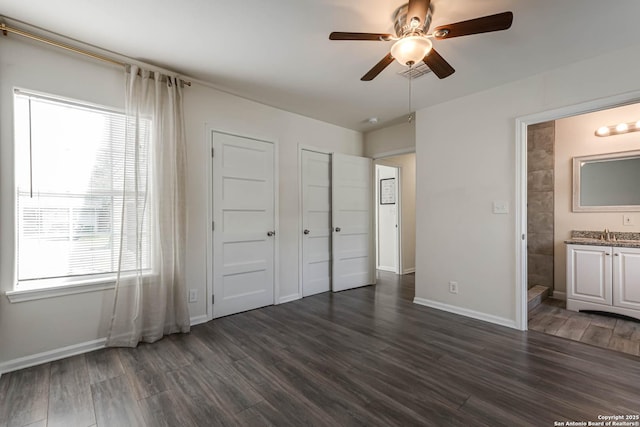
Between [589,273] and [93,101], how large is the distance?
219 inches

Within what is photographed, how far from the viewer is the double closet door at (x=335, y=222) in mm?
4152

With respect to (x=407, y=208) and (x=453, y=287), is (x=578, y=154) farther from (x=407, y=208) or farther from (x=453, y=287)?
(x=407, y=208)

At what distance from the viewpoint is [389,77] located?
2869 mm

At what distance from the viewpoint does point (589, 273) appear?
11.2 ft

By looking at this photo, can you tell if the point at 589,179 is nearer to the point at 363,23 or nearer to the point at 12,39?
the point at 363,23

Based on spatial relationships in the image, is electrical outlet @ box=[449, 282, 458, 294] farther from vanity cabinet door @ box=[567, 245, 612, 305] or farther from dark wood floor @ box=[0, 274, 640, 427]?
vanity cabinet door @ box=[567, 245, 612, 305]

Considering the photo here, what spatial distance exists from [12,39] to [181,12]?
4.61ft

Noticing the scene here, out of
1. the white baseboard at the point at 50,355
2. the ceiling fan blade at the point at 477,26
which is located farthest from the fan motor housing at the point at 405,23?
the white baseboard at the point at 50,355

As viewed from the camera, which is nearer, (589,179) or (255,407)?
(255,407)

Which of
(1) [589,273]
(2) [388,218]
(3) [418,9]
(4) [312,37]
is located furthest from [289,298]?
(1) [589,273]

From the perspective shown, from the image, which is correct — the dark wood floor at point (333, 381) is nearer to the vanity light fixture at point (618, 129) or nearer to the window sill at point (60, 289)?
the window sill at point (60, 289)

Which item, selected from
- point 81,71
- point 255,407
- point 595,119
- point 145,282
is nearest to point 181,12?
point 81,71

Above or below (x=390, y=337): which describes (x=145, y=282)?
above

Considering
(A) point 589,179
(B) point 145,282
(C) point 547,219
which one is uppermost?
(A) point 589,179
